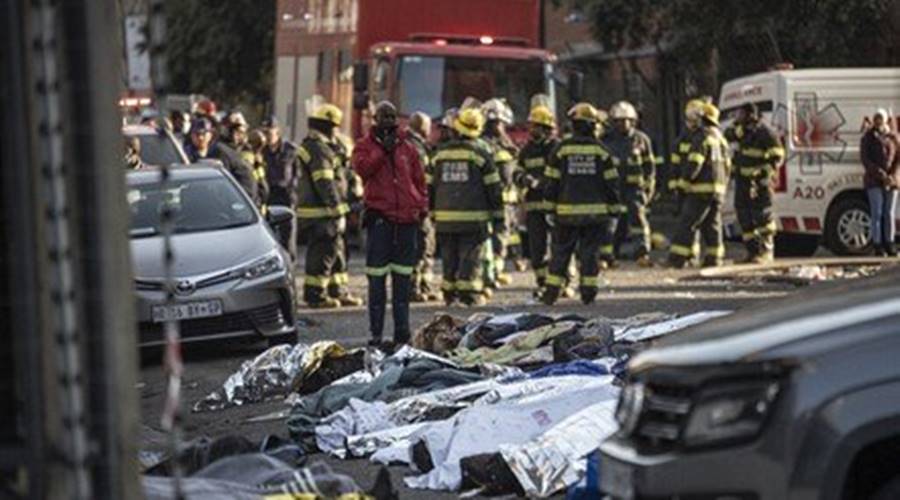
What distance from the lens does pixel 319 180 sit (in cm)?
2122

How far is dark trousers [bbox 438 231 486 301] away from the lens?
21.0 metres

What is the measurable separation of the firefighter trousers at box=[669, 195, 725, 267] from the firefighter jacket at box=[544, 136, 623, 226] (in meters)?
5.59

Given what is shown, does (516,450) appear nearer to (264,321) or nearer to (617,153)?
(264,321)

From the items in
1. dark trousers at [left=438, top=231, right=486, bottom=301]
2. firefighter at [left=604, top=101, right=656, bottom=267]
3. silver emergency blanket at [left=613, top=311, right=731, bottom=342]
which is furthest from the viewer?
firefighter at [left=604, top=101, right=656, bottom=267]

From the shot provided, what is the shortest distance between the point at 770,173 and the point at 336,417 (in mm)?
15622

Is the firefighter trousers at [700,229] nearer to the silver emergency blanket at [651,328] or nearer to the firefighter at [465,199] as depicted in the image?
the firefighter at [465,199]

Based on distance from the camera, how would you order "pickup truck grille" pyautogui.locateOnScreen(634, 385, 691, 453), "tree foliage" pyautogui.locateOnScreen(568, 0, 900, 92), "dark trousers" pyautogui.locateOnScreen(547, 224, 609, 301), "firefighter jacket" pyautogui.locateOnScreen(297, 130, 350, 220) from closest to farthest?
1. "pickup truck grille" pyautogui.locateOnScreen(634, 385, 691, 453)
2. "dark trousers" pyautogui.locateOnScreen(547, 224, 609, 301)
3. "firefighter jacket" pyautogui.locateOnScreen(297, 130, 350, 220)
4. "tree foliage" pyautogui.locateOnScreen(568, 0, 900, 92)

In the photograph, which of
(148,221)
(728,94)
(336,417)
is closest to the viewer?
(336,417)

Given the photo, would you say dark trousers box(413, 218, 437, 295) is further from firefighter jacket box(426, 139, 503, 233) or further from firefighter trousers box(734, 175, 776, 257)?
firefighter trousers box(734, 175, 776, 257)

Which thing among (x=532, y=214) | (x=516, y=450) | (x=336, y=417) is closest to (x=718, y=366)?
(x=516, y=450)

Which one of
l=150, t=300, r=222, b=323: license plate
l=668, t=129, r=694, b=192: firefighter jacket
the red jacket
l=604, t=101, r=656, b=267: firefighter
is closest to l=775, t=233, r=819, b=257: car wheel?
l=604, t=101, r=656, b=267: firefighter

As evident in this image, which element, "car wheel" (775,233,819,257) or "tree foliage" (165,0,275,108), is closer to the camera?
"car wheel" (775,233,819,257)

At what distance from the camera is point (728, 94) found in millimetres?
30594

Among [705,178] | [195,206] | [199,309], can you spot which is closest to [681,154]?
[705,178]
